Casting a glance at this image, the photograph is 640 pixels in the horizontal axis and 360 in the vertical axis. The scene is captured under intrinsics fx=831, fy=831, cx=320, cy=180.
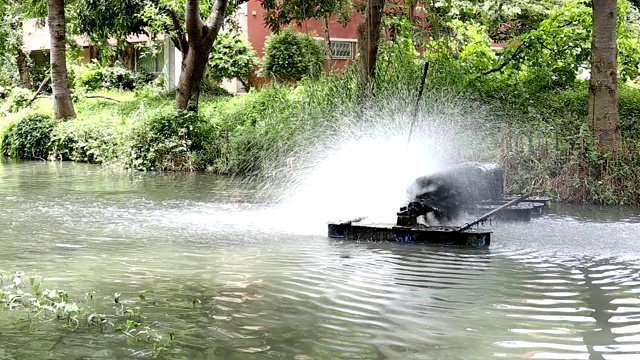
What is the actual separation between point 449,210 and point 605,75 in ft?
18.4

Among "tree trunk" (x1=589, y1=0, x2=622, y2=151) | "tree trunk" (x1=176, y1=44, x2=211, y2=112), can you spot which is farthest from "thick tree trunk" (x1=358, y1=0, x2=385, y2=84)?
"tree trunk" (x1=176, y1=44, x2=211, y2=112)

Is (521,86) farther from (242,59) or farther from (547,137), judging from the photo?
(242,59)

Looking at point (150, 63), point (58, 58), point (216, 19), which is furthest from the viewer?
point (150, 63)

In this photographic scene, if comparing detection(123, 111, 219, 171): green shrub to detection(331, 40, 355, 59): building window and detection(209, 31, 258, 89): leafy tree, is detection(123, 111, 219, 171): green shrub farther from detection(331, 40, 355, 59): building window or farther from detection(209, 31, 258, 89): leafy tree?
detection(331, 40, 355, 59): building window

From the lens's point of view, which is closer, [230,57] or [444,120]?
[444,120]

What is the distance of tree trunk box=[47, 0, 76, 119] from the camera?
24281 mm

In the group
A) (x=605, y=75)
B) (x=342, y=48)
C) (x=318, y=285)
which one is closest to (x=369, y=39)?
(x=605, y=75)

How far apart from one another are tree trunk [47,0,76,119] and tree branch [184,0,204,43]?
6.30m

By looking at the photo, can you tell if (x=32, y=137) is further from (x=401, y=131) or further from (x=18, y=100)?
(x=401, y=131)

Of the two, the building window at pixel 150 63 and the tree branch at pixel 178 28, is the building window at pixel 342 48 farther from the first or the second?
the building window at pixel 150 63

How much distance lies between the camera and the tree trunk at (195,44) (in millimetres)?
19516

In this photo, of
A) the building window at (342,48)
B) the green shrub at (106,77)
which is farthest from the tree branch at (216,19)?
the green shrub at (106,77)

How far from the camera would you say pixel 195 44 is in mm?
20109

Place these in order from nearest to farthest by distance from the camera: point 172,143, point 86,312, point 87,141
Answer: point 86,312
point 172,143
point 87,141
